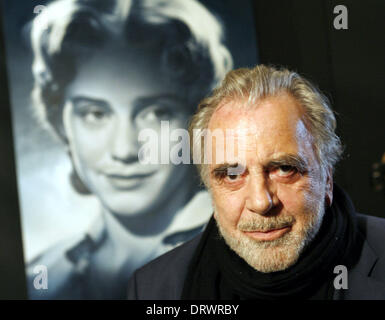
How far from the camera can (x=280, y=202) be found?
3.89 ft

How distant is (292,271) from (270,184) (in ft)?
0.74

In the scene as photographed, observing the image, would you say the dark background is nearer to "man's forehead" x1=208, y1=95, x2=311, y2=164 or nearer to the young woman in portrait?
the young woman in portrait

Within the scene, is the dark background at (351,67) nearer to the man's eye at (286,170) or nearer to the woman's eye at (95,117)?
the man's eye at (286,170)

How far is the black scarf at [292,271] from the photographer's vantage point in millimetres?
1221

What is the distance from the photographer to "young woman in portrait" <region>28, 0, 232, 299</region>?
1.94 m

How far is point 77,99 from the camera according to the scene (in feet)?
6.42

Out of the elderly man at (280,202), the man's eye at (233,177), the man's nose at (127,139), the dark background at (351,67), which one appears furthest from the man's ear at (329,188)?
the man's nose at (127,139)

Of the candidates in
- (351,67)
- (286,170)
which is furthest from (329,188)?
(351,67)

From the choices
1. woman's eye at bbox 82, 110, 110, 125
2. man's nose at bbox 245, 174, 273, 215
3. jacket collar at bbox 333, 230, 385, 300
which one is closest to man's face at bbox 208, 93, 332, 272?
man's nose at bbox 245, 174, 273, 215

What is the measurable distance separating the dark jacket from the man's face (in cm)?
16
